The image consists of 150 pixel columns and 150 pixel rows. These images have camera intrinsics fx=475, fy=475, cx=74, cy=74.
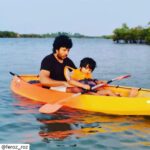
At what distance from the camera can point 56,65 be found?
10070 millimetres

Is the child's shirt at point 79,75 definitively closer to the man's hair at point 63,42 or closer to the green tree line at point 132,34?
the man's hair at point 63,42

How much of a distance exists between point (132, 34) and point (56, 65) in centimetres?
8644

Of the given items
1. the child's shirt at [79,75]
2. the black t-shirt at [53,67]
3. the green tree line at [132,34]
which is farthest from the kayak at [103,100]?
the green tree line at [132,34]

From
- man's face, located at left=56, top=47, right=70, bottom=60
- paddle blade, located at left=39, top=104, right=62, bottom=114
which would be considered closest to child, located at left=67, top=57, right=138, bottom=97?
man's face, located at left=56, top=47, right=70, bottom=60

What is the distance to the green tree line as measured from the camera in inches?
3558

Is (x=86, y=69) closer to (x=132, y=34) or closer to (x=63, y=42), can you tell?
(x=63, y=42)

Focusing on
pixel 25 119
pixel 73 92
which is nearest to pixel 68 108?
pixel 73 92

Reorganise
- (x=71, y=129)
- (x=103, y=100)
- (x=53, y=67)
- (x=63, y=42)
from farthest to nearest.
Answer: (x=53, y=67) → (x=63, y=42) → (x=103, y=100) → (x=71, y=129)

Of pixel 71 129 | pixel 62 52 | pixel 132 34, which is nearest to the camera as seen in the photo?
pixel 71 129

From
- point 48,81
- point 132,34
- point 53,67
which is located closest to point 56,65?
point 53,67

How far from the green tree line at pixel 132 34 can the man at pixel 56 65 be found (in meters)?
76.2

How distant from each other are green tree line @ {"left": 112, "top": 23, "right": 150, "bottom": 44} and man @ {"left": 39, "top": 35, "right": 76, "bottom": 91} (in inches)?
3000

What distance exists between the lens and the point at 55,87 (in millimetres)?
10172

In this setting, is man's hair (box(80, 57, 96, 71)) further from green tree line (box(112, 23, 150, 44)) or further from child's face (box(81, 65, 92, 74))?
green tree line (box(112, 23, 150, 44))
